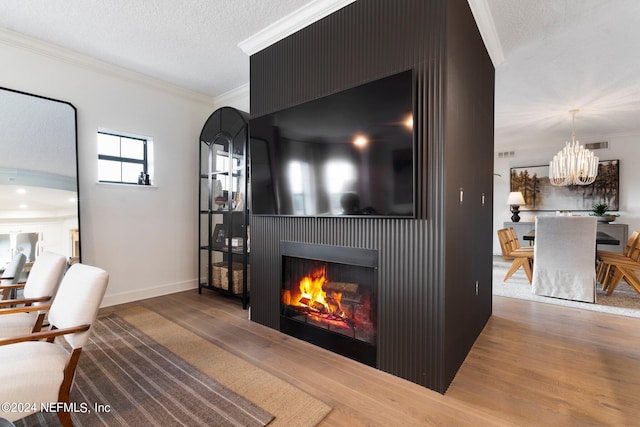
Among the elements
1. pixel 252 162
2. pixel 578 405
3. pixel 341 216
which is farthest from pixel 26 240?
pixel 578 405

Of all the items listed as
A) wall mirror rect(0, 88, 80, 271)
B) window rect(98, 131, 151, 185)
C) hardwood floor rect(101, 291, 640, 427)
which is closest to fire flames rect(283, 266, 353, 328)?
hardwood floor rect(101, 291, 640, 427)

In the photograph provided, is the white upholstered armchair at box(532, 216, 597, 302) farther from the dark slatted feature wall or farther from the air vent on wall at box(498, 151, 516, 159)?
the air vent on wall at box(498, 151, 516, 159)

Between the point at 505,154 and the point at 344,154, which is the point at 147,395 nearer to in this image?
the point at 344,154

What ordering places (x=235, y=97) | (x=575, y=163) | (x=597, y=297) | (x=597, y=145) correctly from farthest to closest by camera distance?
1. (x=597, y=145)
2. (x=575, y=163)
3. (x=235, y=97)
4. (x=597, y=297)

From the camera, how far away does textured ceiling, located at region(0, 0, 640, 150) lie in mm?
2449

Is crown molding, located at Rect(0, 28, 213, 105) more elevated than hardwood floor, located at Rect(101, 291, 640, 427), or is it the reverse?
crown molding, located at Rect(0, 28, 213, 105)

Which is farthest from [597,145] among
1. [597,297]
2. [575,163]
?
[597,297]

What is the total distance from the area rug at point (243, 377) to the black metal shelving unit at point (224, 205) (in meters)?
0.90

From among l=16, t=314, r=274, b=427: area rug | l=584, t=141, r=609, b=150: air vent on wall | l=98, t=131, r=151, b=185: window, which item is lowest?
l=16, t=314, r=274, b=427: area rug

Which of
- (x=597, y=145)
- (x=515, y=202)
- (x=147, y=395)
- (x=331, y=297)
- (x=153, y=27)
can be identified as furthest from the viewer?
(x=515, y=202)

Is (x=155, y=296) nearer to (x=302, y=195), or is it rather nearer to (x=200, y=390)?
(x=200, y=390)

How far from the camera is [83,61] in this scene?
3.29 m

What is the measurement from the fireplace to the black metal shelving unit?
3.33 feet

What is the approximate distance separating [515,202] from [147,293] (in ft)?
23.7
